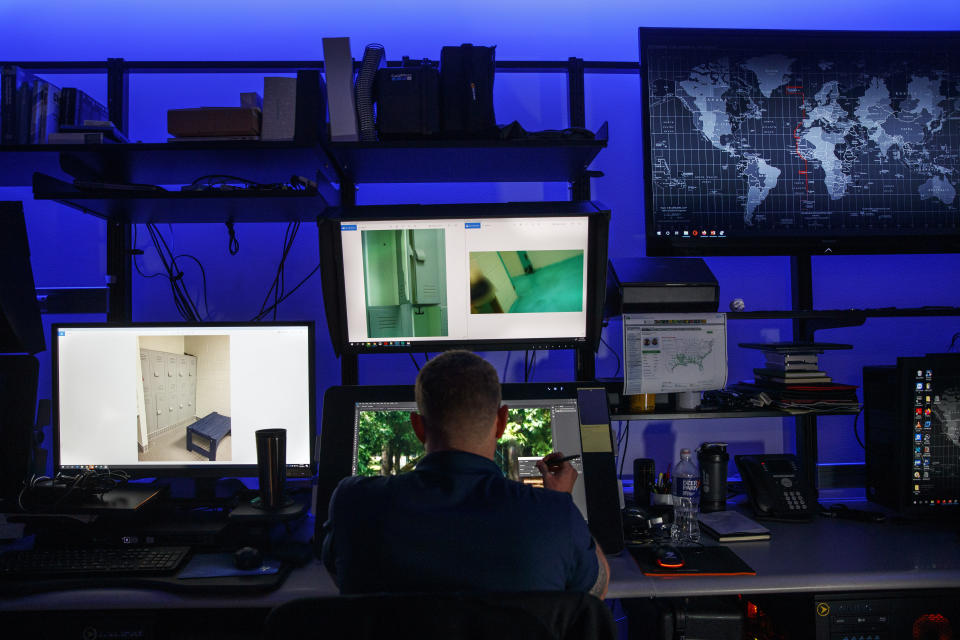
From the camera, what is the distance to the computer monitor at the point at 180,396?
1722 mm

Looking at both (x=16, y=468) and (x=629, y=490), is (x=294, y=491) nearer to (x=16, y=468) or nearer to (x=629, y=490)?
(x=16, y=468)

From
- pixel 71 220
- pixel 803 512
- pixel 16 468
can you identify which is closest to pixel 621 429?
pixel 803 512

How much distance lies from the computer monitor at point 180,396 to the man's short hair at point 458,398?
2.31ft

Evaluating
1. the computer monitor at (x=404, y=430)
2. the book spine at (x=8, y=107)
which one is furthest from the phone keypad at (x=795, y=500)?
the book spine at (x=8, y=107)

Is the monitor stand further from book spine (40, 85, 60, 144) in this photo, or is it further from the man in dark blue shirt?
book spine (40, 85, 60, 144)

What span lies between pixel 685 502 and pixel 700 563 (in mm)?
326

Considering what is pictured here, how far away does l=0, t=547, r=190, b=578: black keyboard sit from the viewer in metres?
1.35

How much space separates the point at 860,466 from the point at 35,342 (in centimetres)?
272

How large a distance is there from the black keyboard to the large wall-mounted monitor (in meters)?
1.58

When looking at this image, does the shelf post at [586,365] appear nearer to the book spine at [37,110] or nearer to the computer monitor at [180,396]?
the computer monitor at [180,396]

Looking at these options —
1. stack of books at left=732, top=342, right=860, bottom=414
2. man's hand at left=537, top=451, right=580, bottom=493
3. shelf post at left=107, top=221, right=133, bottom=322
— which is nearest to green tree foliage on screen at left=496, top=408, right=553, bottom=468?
man's hand at left=537, top=451, right=580, bottom=493

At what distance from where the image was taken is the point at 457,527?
93 centimetres

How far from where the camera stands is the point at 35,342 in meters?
1.84

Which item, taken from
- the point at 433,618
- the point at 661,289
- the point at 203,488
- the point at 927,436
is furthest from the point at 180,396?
the point at 927,436
